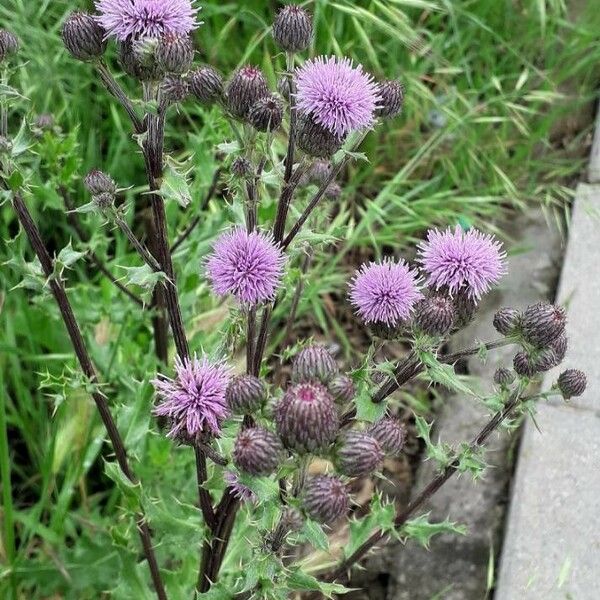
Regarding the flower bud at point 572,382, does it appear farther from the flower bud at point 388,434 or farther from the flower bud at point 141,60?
the flower bud at point 141,60

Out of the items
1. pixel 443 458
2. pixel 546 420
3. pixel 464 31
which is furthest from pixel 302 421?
pixel 464 31

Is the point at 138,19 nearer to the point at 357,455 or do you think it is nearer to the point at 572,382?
the point at 357,455

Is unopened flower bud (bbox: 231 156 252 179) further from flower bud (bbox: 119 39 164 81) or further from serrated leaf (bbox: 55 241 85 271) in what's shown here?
serrated leaf (bbox: 55 241 85 271)

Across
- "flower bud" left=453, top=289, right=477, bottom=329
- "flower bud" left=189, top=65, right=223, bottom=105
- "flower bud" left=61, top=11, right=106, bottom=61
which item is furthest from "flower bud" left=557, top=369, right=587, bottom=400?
"flower bud" left=61, top=11, right=106, bottom=61

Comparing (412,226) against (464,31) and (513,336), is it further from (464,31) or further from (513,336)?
(513,336)

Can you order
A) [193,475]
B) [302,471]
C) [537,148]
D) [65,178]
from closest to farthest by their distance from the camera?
[302,471], [65,178], [193,475], [537,148]

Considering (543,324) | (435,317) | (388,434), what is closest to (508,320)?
(543,324)

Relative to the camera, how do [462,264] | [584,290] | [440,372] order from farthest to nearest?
1. [584,290]
2. [462,264]
3. [440,372]
